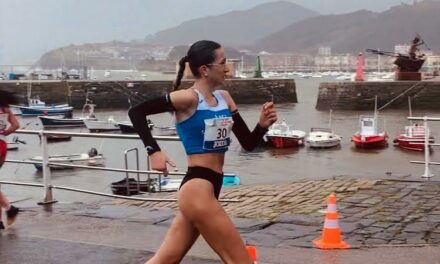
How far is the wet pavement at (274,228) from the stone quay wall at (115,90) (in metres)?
72.2

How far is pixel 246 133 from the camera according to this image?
4719 millimetres

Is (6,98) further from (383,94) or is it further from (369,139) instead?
(383,94)

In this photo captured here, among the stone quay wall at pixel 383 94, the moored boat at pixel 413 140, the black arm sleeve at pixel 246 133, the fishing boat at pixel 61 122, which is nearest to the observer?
the black arm sleeve at pixel 246 133

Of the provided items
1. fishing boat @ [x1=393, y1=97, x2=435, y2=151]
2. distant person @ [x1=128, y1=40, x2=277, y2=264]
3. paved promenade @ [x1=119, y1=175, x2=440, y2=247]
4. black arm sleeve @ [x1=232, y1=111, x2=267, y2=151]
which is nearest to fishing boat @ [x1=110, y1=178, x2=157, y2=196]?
paved promenade @ [x1=119, y1=175, x2=440, y2=247]

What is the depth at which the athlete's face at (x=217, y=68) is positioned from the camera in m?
4.32

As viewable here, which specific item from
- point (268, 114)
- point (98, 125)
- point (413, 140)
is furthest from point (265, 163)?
point (268, 114)

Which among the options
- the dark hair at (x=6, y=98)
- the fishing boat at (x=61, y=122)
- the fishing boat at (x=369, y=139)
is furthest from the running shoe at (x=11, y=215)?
the fishing boat at (x=61, y=122)

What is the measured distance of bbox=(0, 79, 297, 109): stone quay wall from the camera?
271ft

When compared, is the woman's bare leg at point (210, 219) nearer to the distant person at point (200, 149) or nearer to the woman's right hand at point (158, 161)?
the distant person at point (200, 149)

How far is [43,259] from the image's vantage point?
6398mm

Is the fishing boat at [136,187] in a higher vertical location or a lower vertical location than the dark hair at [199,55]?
lower

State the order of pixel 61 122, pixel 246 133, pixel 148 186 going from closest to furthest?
pixel 246 133, pixel 148 186, pixel 61 122

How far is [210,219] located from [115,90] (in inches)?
3212

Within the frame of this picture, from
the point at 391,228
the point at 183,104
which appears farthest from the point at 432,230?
the point at 183,104
